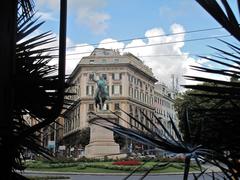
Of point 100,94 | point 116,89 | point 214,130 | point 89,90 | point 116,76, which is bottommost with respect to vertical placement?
point 214,130

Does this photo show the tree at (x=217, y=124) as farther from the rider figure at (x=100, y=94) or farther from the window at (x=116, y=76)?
the window at (x=116, y=76)

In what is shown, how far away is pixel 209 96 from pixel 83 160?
2973 cm

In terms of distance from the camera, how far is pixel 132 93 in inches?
3162

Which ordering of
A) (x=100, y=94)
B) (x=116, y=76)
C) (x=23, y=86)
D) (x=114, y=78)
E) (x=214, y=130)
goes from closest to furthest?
(x=214, y=130), (x=23, y=86), (x=100, y=94), (x=116, y=76), (x=114, y=78)

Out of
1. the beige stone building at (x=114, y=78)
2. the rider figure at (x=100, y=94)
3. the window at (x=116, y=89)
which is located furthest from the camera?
the window at (x=116, y=89)

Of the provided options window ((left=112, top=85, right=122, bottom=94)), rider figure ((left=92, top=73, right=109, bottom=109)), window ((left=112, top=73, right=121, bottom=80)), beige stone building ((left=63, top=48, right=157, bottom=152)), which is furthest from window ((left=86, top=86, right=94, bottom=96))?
rider figure ((left=92, top=73, right=109, bottom=109))

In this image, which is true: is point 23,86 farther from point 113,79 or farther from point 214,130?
point 113,79

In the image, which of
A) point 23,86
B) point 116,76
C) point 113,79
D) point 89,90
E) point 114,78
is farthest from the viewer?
point 89,90

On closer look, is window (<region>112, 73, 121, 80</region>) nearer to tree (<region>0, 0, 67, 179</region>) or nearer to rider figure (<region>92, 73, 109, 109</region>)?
rider figure (<region>92, 73, 109, 109</region>)

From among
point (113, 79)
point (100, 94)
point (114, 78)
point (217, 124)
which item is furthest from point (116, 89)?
point (217, 124)

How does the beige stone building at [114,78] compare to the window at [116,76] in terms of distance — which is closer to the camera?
the beige stone building at [114,78]

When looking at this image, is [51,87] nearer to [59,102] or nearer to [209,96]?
[59,102]

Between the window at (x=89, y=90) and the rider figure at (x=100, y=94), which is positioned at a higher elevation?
the window at (x=89, y=90)

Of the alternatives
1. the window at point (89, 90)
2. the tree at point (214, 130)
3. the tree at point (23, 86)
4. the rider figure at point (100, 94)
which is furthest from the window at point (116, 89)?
the tree at point (214, 130)
